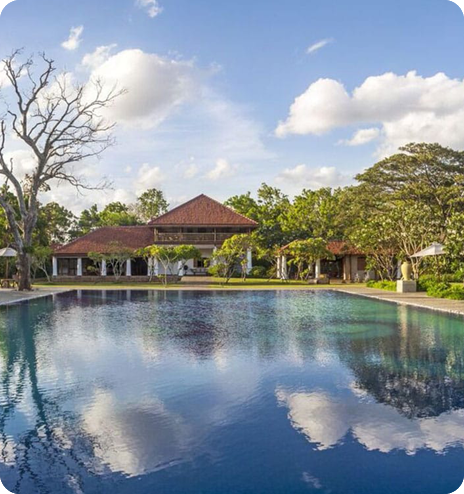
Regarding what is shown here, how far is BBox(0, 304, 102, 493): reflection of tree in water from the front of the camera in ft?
15.4

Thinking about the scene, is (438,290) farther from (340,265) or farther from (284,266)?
(340,265)

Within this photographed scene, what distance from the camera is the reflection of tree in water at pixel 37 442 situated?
4695 millimetres

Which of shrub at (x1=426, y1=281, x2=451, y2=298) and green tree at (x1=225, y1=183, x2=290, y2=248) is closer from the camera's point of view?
shrub at (x1=426, y1=281, x2=451, y2=298)

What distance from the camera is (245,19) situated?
1563 cm

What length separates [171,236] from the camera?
40469mm

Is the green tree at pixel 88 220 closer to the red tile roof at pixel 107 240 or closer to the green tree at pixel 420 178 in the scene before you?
the red tile roof at pixel 107 240

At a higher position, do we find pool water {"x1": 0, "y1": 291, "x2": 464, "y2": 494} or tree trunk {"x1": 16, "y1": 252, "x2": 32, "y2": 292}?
tree trunk {"x1": 16, "y1": 252, "x2": 32, "y2": 292}

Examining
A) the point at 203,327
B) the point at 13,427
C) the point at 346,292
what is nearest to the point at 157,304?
the point at 203,327

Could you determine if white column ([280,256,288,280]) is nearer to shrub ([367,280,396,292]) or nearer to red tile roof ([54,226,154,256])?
shrub ([367,280,396,292])

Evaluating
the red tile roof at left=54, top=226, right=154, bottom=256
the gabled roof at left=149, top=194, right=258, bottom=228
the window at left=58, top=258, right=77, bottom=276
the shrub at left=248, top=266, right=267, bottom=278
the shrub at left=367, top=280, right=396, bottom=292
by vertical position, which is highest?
the gabled roof at left=149, top=194, right=258, bottom=228

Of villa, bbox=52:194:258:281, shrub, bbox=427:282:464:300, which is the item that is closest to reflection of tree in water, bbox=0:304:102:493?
shrub, bbox=427:282:464:300

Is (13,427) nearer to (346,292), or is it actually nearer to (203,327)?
(203,327)

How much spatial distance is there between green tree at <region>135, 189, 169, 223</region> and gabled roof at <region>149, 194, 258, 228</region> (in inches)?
983

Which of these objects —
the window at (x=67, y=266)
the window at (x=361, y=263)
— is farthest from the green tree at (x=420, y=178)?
the window at (x=67, y=266)
